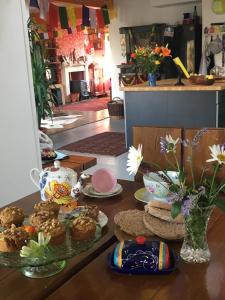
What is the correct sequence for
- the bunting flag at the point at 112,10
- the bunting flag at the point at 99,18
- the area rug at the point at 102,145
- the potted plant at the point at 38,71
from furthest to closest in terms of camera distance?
the bunting flag at the point at 112,10, the bunting flag at the point at 99,18, the area rug at the point at 102,145, the potted plant at the point at 38,71

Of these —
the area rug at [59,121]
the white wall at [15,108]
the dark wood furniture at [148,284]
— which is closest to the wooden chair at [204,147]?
the dark wood furniture at [148,284]

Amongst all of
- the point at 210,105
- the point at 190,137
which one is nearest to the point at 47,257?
the point at 190,137

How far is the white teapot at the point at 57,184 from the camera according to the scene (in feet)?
4.46

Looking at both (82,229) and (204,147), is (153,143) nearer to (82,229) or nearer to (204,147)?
(204,147)

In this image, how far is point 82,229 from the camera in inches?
41.4

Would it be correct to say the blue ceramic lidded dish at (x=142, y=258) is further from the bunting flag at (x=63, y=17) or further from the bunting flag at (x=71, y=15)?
the bunting flag at (x=71, y=15)

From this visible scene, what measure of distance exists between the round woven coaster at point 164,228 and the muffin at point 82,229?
0.21 metres

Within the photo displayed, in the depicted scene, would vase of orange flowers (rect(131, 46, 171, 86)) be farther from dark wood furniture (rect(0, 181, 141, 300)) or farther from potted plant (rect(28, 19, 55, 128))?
dark wood furniture (rect(0, 181, 141, 300))

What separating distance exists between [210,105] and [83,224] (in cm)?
368

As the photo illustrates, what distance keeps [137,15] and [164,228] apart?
24.5 feet

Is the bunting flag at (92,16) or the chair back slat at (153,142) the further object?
the bunting flag at (92,16)

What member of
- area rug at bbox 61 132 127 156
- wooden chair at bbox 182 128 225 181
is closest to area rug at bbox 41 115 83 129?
area rug at bbox 61 132 127 156

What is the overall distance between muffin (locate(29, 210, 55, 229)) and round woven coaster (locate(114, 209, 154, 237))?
0.75 feet

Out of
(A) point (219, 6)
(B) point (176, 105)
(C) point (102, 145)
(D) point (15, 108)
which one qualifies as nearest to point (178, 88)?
(B) point (176, 105)
